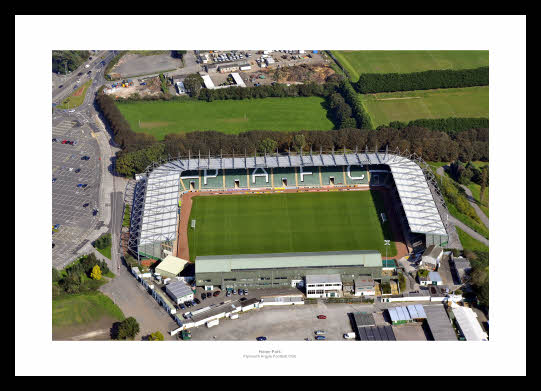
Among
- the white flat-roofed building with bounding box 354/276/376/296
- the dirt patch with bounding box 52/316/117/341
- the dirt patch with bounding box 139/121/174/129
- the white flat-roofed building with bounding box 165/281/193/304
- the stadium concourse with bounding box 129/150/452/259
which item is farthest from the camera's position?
the dirt patch with bounding box 139/121/174/129

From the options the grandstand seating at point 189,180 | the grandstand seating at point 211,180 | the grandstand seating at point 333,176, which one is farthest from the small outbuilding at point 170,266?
the grandstand seating at point 333,176

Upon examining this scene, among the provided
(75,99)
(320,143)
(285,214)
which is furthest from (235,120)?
(75,99)

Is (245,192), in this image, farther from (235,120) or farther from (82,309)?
(82,309)

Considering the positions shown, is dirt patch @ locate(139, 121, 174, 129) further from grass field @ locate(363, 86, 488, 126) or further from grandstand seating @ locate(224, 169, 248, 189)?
grass field @ locate(363, 86, 488, 126)

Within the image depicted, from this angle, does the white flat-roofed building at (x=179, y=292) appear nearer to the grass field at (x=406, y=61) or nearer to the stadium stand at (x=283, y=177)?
the stadium stand at (x=283, y=177)

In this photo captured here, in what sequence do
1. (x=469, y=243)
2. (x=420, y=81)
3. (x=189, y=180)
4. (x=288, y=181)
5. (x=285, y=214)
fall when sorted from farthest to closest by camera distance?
(x=420, y=81) < (x=288, y=181) < (x=189, y=180) < (x=285, y=214) < (x=469, y=243)

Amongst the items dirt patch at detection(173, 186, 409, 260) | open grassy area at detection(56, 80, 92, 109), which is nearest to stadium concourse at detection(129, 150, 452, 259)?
dirt patch at detection(173, 186, 409, 260)

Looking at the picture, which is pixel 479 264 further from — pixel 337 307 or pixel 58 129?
pixel 58 129

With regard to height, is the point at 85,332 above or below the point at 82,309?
below
